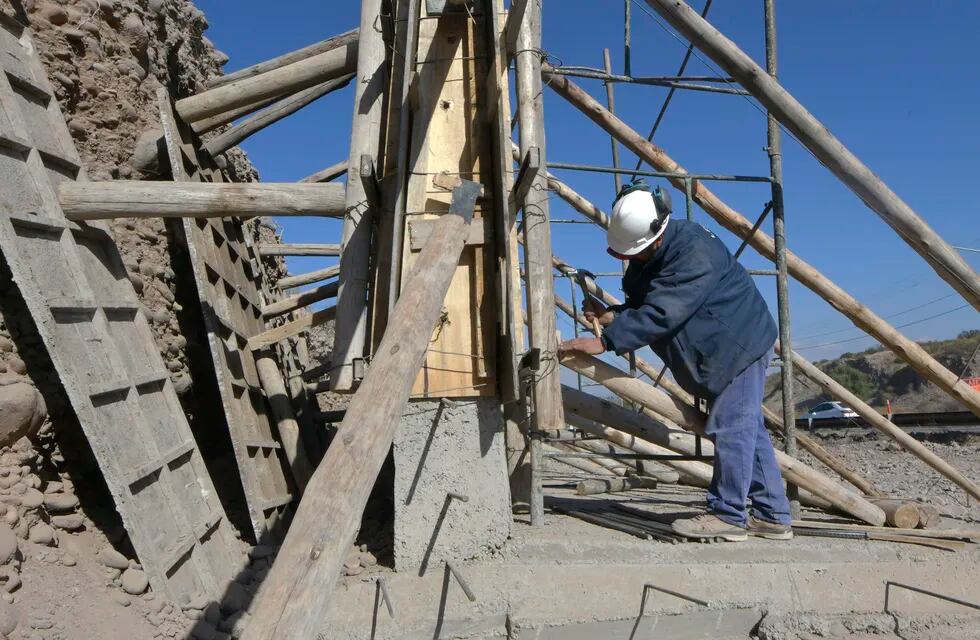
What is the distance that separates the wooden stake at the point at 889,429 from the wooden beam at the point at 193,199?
14.0 feet

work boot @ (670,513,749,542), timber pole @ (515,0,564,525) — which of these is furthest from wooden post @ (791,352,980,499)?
timber pole @ (515,0,564,525)

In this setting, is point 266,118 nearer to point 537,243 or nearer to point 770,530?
point 537,243

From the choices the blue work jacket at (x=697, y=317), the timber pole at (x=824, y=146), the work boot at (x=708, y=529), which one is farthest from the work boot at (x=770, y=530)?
the timber pole at (x=824, y=146)

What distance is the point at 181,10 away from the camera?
23.4 feet

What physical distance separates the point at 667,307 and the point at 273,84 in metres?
3.56

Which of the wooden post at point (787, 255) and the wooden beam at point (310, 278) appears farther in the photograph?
the wooden beam at point (310, 278)

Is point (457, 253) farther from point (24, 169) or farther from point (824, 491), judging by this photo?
point (824, 491)

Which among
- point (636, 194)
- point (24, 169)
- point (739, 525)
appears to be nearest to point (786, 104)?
point (636, 194)

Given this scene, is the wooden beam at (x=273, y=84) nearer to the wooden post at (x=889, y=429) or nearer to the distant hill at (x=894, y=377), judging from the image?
the wooden post at (x=889, y=429)

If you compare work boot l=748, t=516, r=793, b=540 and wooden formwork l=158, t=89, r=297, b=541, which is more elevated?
wooden formwork l=158, t=89, r=297, b=541

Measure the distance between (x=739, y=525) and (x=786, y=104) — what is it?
2.38m

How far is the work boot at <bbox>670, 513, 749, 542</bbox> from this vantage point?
3.98 meters

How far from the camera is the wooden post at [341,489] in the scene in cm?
154

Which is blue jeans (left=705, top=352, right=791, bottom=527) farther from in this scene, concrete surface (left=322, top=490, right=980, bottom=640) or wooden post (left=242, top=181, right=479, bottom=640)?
wooden post (left=242, top=181, right=479, bottom=640)
